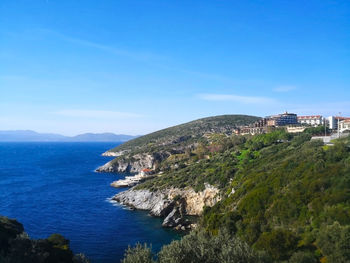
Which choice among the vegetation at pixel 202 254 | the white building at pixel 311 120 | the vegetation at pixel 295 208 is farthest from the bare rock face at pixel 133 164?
the vegetation at pixel 202 254

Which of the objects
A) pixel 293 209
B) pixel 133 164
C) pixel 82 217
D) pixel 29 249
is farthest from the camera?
pixel 133 164

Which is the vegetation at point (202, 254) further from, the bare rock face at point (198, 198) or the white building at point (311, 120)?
the white building at point (311, 120)

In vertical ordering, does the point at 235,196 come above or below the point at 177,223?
above

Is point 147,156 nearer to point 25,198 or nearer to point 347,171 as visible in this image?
point 25,198

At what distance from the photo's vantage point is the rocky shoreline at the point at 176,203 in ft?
145

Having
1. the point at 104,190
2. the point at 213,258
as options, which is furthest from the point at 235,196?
the point at 104,190

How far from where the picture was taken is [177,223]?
1693 inches

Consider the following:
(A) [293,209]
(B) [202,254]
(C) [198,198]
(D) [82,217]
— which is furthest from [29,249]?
(C) [198,198]

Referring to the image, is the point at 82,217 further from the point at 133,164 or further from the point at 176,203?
the point at 133,164

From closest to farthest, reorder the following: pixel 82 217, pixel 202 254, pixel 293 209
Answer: pixel 202 254, pixel 293 209, pixel 82 217

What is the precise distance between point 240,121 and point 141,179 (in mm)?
110767

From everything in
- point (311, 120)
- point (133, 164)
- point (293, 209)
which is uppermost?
point (311, 120)

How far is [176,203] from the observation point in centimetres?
5084

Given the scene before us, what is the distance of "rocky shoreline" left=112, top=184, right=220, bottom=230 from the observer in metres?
44.3
